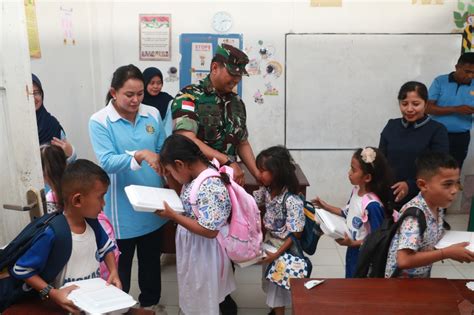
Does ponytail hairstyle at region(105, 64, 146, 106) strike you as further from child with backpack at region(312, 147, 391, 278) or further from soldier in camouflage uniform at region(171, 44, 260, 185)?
child with backpack at region(312, 147, 391, 278)

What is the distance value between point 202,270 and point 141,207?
1.85 ft

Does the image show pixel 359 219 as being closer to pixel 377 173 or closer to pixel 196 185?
pixel 377 173

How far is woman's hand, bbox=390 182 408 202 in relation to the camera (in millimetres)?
2469

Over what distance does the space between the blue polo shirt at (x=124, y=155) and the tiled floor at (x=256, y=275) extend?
808 millimetres

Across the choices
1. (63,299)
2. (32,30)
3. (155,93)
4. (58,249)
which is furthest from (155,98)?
(63,299)

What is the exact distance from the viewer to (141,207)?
185cm

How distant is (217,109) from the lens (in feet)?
7.96

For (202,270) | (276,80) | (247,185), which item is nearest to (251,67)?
(276,80)

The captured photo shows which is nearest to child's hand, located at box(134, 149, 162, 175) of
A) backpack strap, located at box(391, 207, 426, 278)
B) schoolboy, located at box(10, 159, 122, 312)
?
schoolboy, located at box(10, 159, 122, 312)

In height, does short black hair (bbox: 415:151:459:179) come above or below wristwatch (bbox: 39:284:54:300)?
above

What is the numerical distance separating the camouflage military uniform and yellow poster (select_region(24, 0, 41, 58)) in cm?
140

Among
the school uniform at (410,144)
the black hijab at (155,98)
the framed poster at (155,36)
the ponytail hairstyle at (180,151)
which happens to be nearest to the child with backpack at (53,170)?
the ponytail hairstyle at (180,151)

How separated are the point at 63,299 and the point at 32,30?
7.65 ft

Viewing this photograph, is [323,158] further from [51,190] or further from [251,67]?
[51,190]
